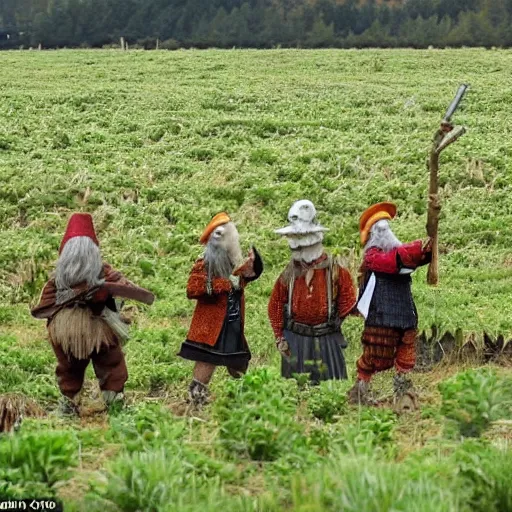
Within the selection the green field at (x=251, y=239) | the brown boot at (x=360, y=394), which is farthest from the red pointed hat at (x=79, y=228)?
the brown boot at (x=360, y=394)

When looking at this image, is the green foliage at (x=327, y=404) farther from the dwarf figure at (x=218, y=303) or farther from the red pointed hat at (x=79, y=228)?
the red pointed hat at (x=79, y=228)

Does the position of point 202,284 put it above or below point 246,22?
below

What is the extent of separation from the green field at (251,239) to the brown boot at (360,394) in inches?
16.3

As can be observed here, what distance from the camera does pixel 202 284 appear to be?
301 inches

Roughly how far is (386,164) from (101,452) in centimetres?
1219

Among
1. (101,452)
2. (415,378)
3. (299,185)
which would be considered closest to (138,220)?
(299,185)

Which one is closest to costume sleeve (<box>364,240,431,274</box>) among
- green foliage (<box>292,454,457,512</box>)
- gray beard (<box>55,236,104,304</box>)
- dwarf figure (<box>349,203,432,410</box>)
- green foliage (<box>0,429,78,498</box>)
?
dwarf figure (<box>349,203,432,410</box>)

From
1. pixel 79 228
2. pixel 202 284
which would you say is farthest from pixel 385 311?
pixel 79 228

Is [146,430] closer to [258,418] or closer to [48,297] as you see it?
[258,418]

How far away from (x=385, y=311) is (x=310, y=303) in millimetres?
565

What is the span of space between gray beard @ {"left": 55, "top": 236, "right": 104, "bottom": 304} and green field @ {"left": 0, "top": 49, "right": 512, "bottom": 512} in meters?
0.95

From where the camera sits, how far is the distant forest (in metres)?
49.4

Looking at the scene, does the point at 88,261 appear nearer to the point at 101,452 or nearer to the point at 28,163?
the point at 101,452

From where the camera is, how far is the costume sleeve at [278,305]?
24.9ft
